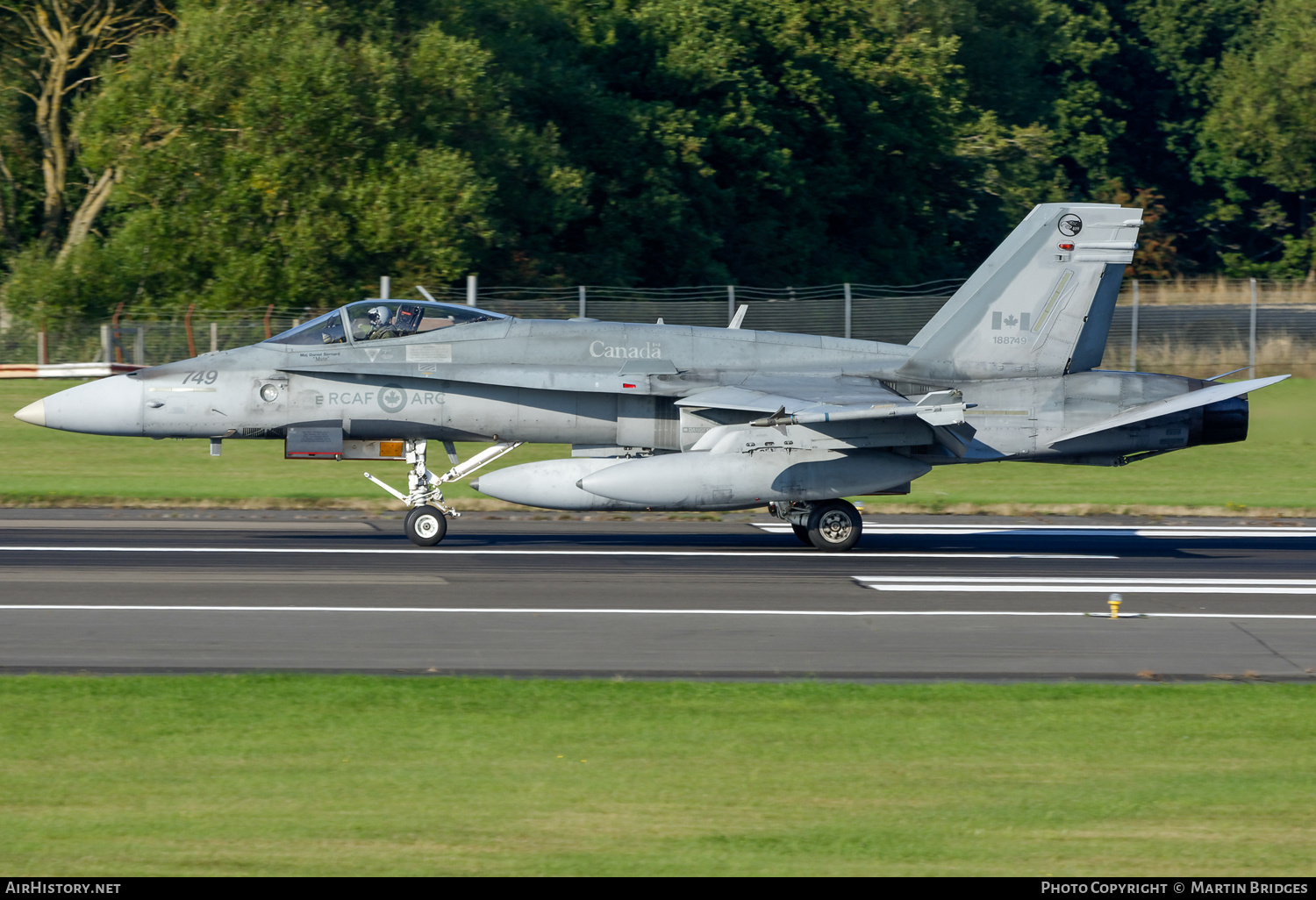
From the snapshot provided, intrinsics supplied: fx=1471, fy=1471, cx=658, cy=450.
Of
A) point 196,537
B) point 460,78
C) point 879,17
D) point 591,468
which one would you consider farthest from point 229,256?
point 879,17

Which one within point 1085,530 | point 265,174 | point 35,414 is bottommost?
point 1085,530

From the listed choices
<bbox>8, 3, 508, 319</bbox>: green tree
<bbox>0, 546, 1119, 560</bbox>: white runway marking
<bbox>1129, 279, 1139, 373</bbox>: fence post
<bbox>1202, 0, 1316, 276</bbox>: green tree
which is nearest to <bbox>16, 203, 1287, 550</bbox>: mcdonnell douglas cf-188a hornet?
<bbox>0, 546, 1119, 560</bbox>: white runway marking

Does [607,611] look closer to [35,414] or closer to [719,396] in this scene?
[719,396]

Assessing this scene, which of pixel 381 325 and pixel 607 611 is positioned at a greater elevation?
pixel 381 325

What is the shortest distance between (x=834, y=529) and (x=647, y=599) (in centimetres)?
446

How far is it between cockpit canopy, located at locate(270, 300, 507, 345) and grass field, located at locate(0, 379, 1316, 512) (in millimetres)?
4588

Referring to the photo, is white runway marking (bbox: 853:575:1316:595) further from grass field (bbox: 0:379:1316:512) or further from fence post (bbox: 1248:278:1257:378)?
fence post (bbox: 1248:278:1257:378)

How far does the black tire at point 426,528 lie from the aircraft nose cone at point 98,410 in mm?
3281

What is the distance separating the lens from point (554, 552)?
1730cm

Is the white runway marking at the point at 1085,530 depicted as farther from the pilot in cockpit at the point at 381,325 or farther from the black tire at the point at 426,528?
the pilot in cockpit at the point at 381,325

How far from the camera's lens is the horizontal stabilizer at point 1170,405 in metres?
17.1

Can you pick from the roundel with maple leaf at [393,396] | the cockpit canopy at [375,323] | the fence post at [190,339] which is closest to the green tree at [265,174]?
the fence post at [190,339]

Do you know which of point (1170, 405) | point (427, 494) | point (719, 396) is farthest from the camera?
point (427, 494)

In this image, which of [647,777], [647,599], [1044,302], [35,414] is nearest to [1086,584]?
[1044,302]
